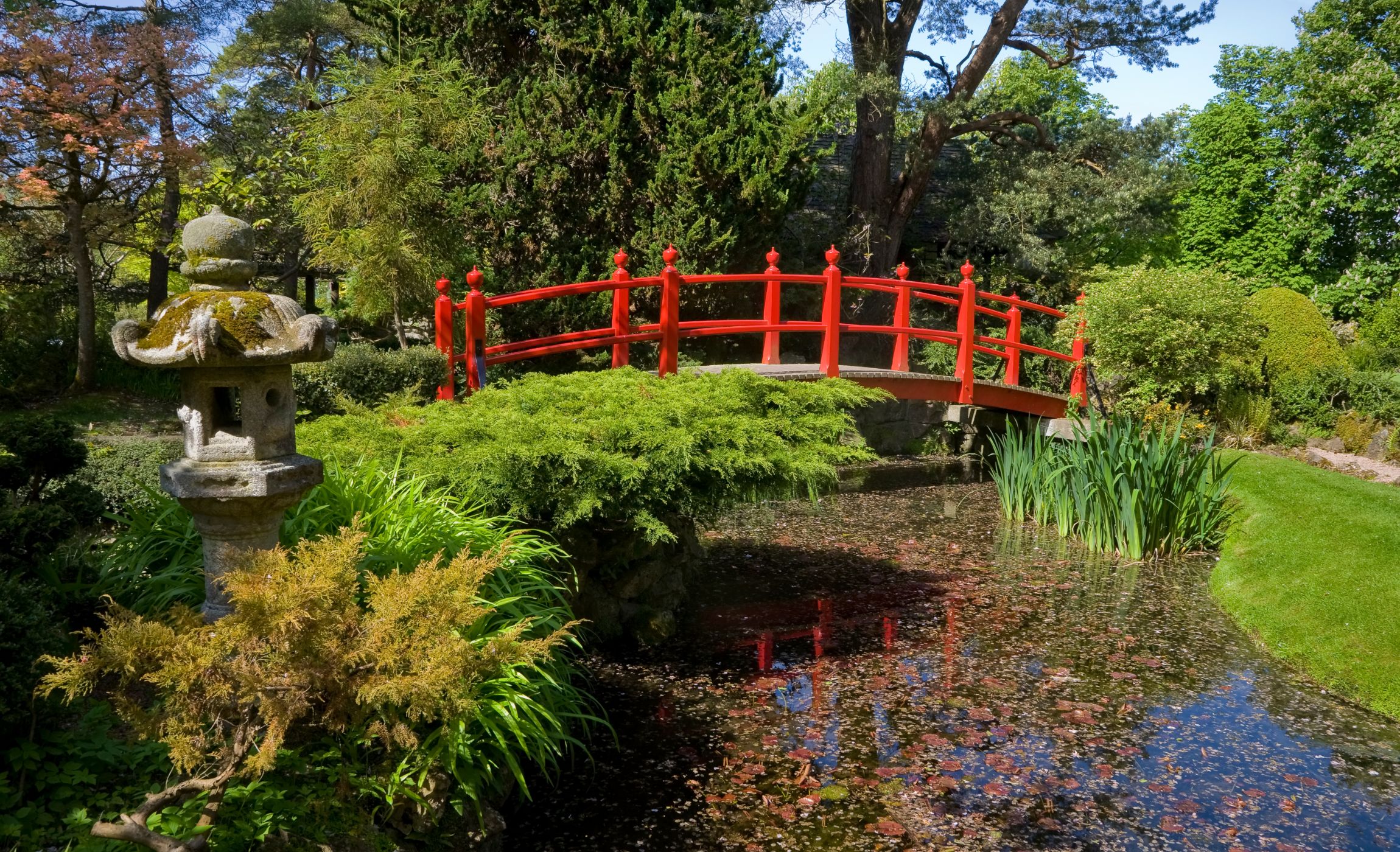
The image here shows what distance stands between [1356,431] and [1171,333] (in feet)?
8.14

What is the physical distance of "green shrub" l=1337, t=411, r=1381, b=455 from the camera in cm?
1095

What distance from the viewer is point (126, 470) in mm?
6371

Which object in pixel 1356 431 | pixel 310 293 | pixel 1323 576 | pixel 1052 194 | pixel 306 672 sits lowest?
pixel 1323 576

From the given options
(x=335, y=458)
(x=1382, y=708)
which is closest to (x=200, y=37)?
(x=335, y=458)

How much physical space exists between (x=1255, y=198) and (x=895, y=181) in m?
8.39

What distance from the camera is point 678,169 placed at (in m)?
11.9

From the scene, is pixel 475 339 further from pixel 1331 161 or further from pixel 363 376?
pixel 1331 161

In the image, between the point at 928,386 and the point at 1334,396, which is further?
the point at 1334,396

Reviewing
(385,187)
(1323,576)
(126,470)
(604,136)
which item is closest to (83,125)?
(385,187)

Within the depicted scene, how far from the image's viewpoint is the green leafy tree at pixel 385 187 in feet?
33.0

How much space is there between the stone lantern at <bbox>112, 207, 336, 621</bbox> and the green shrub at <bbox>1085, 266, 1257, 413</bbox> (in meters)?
9.39

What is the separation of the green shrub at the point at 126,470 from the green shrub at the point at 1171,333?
9.37 metres

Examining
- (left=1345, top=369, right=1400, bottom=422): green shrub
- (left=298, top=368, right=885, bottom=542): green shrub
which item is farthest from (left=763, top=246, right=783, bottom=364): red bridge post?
(left=1345, top=369, right=1400, bottom=422): green shrub

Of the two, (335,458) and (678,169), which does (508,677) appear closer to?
(335,458)
